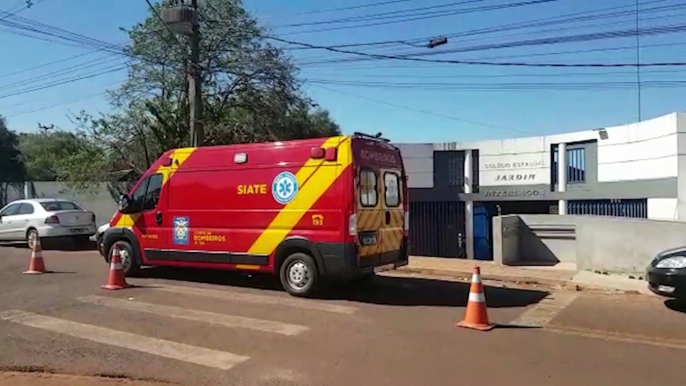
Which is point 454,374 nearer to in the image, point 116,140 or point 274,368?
point 274,368

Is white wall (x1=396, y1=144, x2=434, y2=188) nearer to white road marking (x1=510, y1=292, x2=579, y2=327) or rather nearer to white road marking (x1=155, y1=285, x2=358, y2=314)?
white road marking (x1=510, y1=292, x2=579, y2=327)

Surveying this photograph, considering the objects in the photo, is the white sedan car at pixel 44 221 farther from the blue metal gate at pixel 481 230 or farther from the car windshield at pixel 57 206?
the blue metal gate at pixel 481 230

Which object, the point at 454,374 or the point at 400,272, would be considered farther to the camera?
the point at 400,272

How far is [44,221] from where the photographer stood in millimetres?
17047

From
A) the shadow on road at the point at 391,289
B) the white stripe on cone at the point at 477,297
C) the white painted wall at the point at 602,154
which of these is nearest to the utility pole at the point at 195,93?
the shadow on road at the point at 391,289

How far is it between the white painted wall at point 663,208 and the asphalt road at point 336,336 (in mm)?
8516

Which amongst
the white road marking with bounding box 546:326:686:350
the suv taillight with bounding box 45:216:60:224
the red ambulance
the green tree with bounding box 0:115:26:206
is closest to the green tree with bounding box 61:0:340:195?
the suv taillight with bounding box 45:216:60:224

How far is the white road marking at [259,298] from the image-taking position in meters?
8.66

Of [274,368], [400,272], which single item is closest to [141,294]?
[274,368]

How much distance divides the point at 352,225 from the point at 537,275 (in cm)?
505

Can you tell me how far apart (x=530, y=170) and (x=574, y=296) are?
41.8ft

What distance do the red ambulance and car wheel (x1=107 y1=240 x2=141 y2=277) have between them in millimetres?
19

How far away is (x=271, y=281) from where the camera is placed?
11.0m

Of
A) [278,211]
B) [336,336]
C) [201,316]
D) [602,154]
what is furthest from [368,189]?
[602,154]
